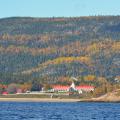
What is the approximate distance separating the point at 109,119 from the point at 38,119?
1114 centimetres

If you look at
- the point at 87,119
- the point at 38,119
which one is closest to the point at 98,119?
the point at 87,119

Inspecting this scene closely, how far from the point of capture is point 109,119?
103062mm

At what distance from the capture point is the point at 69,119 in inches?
3994

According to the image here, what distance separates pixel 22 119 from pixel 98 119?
11.7 m

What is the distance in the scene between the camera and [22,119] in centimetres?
9975

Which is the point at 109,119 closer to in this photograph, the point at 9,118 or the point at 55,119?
the point at 55,119

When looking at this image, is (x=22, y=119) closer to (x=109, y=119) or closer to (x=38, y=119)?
(x=38, y=119)

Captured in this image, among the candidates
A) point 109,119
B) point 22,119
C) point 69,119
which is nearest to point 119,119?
point 109,119

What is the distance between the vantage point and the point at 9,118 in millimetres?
102438

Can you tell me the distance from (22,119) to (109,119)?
1363 centimetres

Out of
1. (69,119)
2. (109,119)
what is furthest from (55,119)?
(109,119)

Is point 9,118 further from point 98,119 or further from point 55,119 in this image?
point 98,119

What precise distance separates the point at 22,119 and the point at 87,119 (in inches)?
399

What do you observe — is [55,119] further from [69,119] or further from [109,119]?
[109,119]
